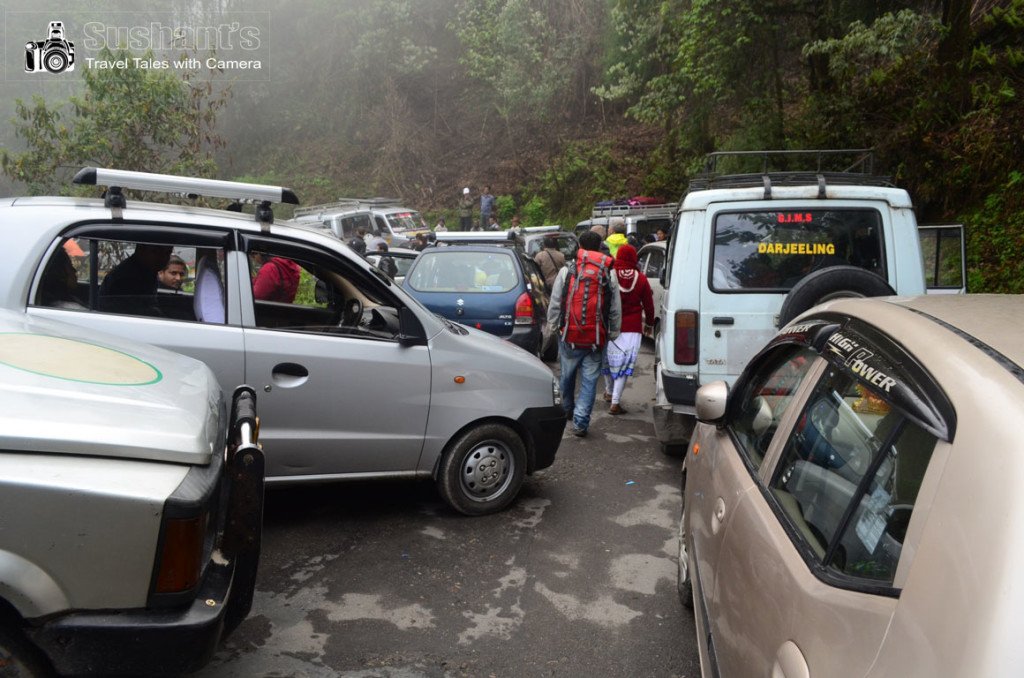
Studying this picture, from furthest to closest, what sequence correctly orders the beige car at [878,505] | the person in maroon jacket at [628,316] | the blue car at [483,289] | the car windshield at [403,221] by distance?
the car windshield at [403,221] → the blue car at [483,289] → the person in maroon jacket at [628,316] → the beige car at [878,505]

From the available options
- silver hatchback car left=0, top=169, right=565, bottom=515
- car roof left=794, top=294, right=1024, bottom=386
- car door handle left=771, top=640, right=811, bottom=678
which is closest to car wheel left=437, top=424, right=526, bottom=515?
silver hatchback car left=0, top=169, right=565, bottom=515

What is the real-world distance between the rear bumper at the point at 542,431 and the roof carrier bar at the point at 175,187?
209 centimetres

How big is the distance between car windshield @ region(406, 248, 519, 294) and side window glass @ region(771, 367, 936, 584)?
7.27 meters

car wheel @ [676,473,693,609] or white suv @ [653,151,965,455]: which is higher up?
white suv @ [653,151,965,455]

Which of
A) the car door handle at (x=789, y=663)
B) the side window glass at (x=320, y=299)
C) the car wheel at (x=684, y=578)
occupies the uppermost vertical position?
the side window glass at (x=320, y=299)

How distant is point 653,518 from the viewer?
564cm

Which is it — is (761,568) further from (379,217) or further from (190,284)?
(379,217)

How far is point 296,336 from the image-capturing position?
192 inches

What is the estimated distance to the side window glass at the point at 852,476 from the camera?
1.82 metres

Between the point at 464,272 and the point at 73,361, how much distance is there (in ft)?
23.1

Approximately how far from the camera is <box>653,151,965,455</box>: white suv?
236 inches

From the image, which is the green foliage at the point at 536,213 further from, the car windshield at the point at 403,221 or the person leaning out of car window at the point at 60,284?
the person leaning out of car window at the point at 60,284

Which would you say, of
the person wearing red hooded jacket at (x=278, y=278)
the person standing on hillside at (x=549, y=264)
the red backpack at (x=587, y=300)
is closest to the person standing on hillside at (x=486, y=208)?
the person standing on hillside at (x=549, y=264)

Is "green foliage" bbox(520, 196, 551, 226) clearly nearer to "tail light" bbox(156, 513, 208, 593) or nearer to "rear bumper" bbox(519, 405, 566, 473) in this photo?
"rear bumper" bbox(519, 405, 566, 473)
